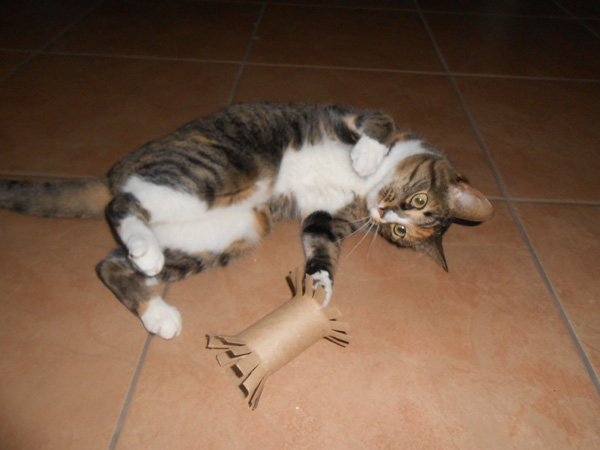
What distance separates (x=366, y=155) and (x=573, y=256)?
88 centimetres

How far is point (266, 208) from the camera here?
152 centimetres

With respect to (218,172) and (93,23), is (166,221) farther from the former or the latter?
(93,23)

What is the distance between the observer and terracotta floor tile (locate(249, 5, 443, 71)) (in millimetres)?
2619

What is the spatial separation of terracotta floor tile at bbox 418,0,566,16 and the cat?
266 cm

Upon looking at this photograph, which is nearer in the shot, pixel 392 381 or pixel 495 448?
pixel 495 448

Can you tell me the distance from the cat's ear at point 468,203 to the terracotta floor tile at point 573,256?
336 mm

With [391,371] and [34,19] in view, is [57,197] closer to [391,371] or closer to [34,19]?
[391,371]

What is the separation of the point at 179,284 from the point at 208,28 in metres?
2.35

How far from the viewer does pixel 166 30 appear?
2883 millimetres

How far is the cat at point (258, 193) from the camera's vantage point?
4.24 feet

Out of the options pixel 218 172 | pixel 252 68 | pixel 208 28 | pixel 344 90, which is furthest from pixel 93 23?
pixel 218 172

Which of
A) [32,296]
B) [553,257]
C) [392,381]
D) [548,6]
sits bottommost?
[32,296]

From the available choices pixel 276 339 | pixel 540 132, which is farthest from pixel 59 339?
pixel 540 132

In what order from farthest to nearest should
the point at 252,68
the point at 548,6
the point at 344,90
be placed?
1. the point at 548,6
2. the point at 252,68
3. the point at 344,90
